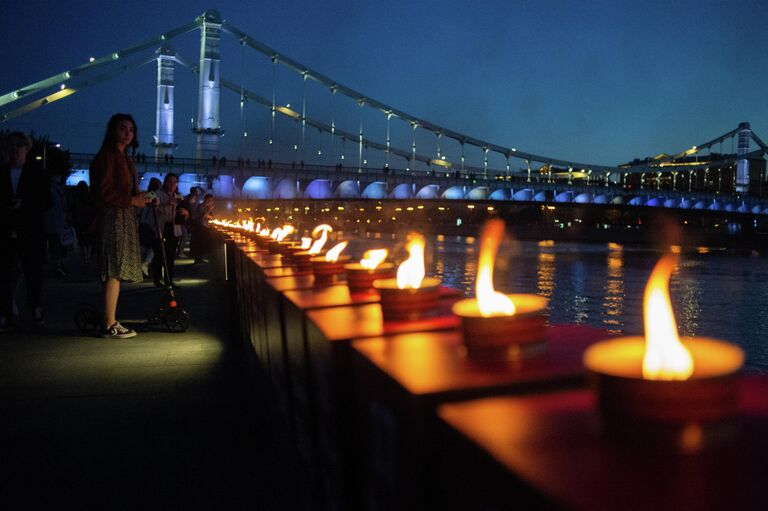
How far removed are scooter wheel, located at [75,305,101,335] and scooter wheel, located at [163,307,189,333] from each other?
51 centimetres

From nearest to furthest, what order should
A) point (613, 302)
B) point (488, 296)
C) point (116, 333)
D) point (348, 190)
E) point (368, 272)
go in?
point (488, 296) < point (368, 272) < point (116, 333) < point (613, 302) < point (348, 190)

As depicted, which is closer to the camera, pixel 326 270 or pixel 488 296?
pixel 488 296

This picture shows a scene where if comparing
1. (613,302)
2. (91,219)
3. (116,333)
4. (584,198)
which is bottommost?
(613,302)

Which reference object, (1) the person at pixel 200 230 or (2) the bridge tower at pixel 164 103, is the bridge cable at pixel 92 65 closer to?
(2) the bridge tower at pixel 164 103

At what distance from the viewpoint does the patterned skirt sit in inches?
199

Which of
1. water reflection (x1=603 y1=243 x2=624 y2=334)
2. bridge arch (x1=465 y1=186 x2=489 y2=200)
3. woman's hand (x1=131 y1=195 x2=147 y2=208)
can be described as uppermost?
bridge arch (x1=465 y1=186 x2=489 y2=200)

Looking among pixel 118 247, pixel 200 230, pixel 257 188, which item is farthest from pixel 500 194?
pixel 118 247

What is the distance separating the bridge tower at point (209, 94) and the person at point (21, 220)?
4292 cm

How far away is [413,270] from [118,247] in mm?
3846

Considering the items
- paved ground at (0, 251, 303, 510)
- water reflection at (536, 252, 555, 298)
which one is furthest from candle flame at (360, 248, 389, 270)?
water reflection at (536, 252, 555, 298)

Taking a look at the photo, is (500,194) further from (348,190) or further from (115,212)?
(115,212)

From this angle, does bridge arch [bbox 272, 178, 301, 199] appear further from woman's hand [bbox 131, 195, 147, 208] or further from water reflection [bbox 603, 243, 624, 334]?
woman's hand [bbox 131, 195, 147, 208]

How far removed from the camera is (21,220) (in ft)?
19.4

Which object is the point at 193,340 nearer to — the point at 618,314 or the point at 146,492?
the point at 146,492
